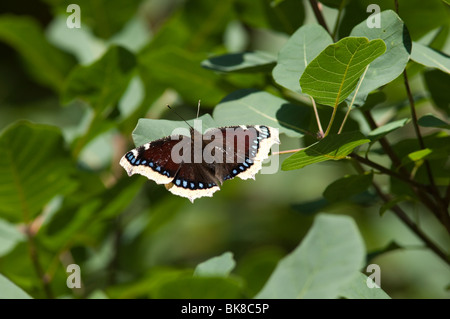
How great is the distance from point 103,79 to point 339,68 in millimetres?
702

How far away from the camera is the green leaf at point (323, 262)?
778mm

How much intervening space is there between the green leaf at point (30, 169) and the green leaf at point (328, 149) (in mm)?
641

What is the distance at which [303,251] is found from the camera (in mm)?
838

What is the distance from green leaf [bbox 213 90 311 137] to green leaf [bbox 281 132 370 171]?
113 mm

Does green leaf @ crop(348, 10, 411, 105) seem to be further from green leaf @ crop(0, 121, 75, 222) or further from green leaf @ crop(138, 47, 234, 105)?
green leaf @ crop(0, 121, 75, 222)

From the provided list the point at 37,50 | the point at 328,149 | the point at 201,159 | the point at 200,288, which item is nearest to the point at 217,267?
the point at 200,288

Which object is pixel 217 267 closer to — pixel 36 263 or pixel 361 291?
pixel 361 291

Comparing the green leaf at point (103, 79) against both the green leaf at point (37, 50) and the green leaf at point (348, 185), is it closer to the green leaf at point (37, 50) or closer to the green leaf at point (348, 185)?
the green leaf at point (37, 50)

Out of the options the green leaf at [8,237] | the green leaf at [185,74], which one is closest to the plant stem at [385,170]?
the green leaf at [185,74]

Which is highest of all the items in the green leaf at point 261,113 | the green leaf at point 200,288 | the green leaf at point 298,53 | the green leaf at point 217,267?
the green leaf at point 298,53

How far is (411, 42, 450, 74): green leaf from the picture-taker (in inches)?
34.7

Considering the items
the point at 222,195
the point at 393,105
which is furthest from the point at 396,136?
the point at 393,105

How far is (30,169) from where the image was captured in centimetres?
125
